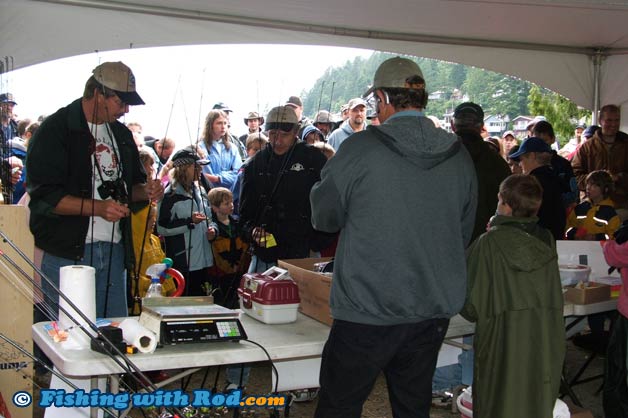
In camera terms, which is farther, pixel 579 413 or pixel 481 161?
pixel 481 161

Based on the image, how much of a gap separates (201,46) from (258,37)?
417 millimetres

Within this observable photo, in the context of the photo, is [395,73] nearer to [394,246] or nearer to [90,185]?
[394,246]

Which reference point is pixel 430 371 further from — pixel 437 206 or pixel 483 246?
pixel 483 246

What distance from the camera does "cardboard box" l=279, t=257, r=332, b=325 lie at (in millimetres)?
2660

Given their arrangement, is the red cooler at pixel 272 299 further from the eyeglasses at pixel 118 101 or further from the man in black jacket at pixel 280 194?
the man in black jacket at pixel 280 194

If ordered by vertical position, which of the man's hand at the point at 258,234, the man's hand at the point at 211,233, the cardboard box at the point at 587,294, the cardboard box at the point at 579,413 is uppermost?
the man's hand at the point at 258,234

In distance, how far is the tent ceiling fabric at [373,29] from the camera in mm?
4406

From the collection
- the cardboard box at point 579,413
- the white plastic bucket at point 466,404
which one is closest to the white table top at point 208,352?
the white plastic bucket at point 466,404

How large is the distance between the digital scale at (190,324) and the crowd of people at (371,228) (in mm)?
336

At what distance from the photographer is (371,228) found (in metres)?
2.09

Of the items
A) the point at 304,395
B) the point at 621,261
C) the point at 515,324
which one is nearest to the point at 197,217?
the point at 304,395

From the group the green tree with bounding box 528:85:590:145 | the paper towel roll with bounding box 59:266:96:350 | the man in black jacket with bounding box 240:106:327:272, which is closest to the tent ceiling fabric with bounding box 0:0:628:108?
the man in black jacket with bounding box 240:106:327:272

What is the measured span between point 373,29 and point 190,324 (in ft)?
11.9

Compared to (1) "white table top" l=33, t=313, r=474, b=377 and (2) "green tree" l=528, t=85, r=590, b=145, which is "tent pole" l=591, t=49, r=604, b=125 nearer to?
(1) "white table top" l=33, t=313, r=474, b=377
